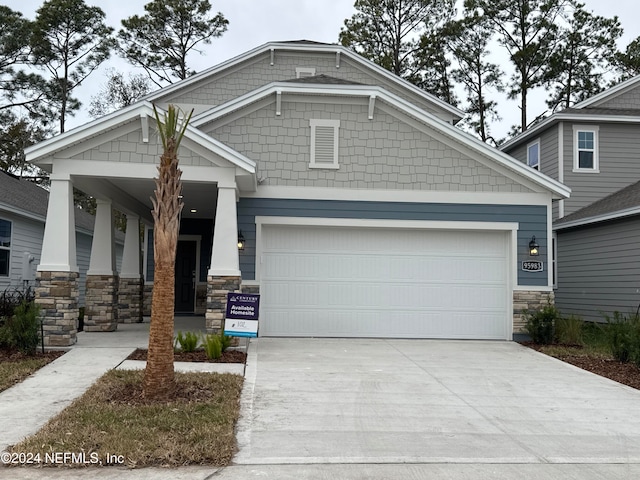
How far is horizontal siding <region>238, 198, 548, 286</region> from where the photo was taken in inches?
464

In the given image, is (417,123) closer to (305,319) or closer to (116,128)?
(305,319)

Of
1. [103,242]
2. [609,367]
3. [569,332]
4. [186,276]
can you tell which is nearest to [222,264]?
[103,242]

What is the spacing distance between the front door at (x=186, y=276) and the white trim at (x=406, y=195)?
5.48m

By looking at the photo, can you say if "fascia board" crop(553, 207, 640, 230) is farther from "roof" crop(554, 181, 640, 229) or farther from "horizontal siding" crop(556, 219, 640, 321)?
"horizontal siding" crop(556, 219, 640, 321)

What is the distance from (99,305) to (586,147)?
13.6 meters

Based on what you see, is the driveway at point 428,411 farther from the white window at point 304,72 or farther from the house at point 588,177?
the white window at point 304,72

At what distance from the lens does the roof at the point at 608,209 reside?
44.8 ft

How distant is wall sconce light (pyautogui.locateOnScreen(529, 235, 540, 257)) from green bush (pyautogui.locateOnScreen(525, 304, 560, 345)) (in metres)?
1.14

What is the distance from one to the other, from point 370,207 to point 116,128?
516 centimetres

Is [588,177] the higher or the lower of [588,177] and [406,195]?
the higher

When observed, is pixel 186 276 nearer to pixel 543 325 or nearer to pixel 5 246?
pixel 5 246

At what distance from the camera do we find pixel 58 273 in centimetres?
945

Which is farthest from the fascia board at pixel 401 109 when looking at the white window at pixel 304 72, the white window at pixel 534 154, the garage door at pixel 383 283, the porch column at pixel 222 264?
the white window at pixel 534 154

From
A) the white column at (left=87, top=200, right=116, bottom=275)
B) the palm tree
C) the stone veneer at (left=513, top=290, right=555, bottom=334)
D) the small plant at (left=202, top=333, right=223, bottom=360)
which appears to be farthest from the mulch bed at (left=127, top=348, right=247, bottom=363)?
the stone veneer at (left=513, top=290, right=555, bottom=334)
